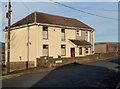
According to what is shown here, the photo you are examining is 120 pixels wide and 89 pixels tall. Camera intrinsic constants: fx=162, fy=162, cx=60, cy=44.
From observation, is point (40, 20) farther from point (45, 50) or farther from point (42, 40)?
point (45, 50)

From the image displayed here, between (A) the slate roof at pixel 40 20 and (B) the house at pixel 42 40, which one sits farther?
(A) the slate roof at pixel 40 20

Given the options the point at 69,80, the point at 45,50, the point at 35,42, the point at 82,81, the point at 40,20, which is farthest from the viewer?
the point at 40,20

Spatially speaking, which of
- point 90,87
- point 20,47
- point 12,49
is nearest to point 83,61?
point 20,47

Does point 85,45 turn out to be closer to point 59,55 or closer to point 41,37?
point 59,55

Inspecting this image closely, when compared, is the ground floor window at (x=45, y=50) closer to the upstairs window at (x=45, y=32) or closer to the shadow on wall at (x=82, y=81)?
the upstairs window at (x=45, y=32)

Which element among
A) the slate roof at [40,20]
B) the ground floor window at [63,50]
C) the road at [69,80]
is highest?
the slate roof at [40,20]

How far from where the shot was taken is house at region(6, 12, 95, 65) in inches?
894

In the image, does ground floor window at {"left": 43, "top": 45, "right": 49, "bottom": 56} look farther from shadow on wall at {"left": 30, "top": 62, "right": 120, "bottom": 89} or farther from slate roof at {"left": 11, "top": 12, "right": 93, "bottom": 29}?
shadow on wall at {"left": 30, "top": 62, "right": 120, "bottom": 89}

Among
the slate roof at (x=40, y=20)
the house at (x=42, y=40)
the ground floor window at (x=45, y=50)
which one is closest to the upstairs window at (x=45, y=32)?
the house at (x=42, y=40)

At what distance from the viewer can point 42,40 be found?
23.0m

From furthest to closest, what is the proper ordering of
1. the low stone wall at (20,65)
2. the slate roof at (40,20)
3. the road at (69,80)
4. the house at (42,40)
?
the slate roof at (40,20)
the house at (42,40)
the low stone wall at (20,65)
the road at (69,80)

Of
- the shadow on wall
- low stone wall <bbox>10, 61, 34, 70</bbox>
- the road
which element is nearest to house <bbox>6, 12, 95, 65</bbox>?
low stone wall <bbox>10, 61, 34, 70</bbox>

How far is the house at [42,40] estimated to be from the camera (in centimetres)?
2270

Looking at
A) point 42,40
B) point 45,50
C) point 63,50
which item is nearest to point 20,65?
point 45,50
